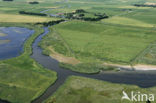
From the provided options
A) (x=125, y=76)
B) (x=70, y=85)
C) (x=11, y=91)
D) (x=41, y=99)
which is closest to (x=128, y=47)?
(x=125, y=76)

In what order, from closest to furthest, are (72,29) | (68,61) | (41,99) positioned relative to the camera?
1. (41,99)
2. (68,61)
3. (72,29)

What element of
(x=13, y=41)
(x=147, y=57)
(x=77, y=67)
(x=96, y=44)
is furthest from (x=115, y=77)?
(x=13, y=41)

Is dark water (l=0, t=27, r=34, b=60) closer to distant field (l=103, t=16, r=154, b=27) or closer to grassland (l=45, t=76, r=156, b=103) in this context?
grassland (l=45, t=76, r=156, b=103)

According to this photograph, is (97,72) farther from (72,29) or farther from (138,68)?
(72,29)

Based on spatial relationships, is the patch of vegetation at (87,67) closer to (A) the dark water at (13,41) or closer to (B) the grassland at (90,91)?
(B) the grassland at (90,91)

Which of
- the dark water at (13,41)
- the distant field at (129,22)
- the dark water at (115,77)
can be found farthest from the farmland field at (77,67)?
the distant field at (129,22)
